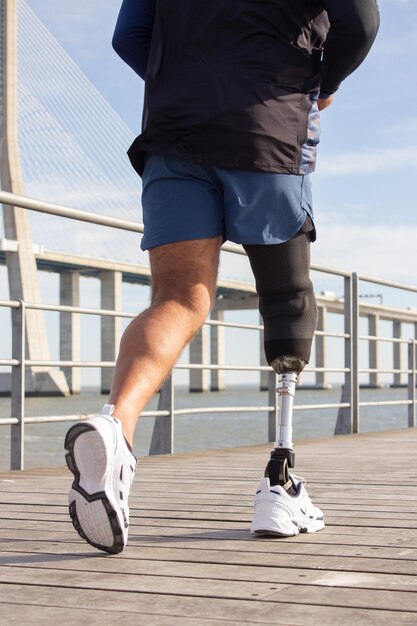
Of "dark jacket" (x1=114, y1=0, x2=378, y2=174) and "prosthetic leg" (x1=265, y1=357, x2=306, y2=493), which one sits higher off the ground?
"dark jacket" (x1=114, y1=0, x2=378, y2=174)

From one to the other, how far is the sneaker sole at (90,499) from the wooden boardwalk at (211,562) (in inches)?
2.0

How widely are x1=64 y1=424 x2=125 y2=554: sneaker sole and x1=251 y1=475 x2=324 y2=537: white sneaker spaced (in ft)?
1.03

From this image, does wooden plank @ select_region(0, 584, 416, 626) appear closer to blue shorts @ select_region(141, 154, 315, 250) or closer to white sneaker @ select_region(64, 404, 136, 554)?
white sneaker @ select_region(64, 404, 136, 554)

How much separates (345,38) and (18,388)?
1.74 metres

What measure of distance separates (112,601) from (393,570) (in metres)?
0.37

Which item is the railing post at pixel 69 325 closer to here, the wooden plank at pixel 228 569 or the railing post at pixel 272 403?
the railing post at pixel 272 403

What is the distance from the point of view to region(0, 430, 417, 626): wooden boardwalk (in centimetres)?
104

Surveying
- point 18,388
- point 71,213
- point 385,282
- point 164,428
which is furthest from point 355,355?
point 18,388

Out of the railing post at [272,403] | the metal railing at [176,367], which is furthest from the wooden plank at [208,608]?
the railing post at [272,403]

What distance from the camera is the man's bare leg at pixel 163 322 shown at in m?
1.40

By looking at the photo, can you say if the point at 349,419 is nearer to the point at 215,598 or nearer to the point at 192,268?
the point at 192,268

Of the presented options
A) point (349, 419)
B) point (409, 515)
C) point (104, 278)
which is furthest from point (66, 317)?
point (409, 515)

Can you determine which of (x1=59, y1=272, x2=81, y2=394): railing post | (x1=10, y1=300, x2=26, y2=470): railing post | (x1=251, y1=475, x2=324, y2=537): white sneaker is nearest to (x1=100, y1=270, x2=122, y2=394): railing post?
(x1=59, y1=272, x2=81, y2=394): railing post

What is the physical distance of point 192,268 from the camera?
59.3 inches
